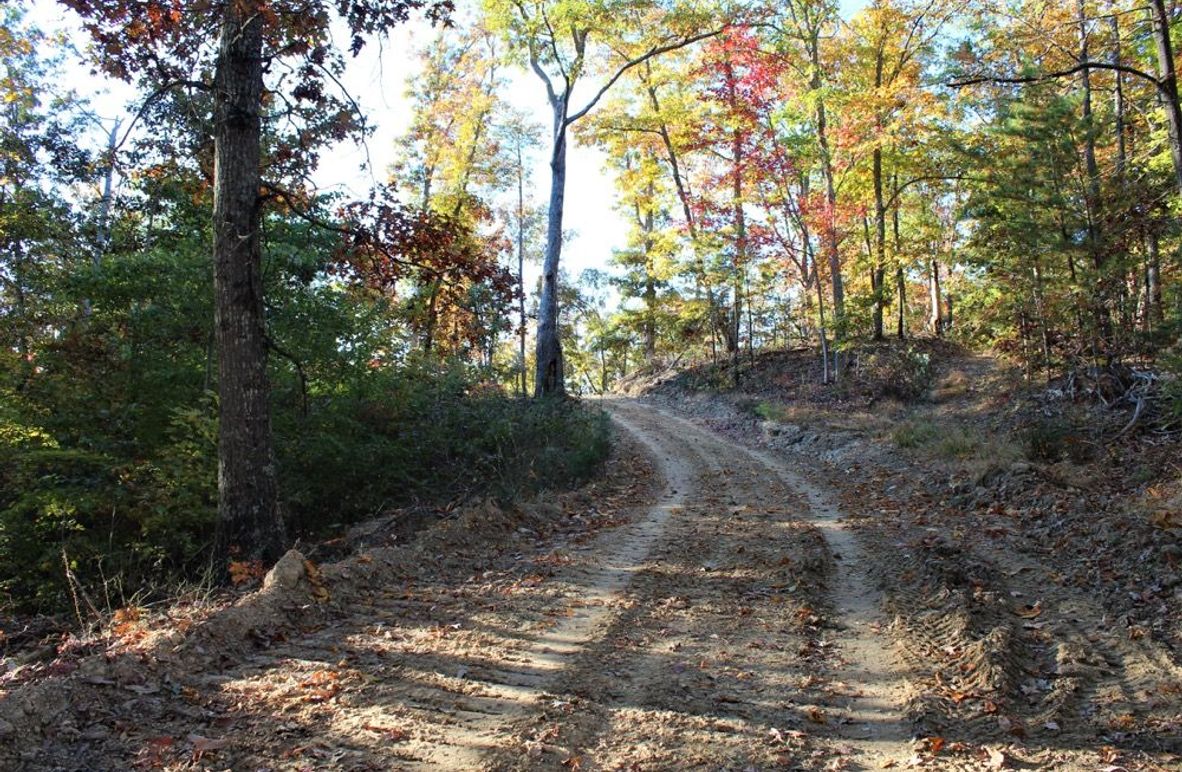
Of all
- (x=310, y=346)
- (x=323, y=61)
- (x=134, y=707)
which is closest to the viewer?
(x=134, y=707)

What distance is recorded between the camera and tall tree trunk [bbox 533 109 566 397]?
1712 cm

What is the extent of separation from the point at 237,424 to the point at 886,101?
1873cm

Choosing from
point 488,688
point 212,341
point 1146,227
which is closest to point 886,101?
point 1146,227

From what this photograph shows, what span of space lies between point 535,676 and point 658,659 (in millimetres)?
836

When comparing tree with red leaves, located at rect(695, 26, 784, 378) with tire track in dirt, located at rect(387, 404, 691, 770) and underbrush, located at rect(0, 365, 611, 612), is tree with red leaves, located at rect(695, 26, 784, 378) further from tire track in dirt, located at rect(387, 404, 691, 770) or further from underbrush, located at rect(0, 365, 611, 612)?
tire track in dirt, located at rect(387, 404, 691, 770)

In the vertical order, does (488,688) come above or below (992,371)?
below

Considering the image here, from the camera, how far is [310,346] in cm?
1045

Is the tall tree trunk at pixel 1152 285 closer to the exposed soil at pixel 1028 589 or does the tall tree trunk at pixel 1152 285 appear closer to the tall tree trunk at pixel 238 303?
the exposed soil at pixel 1028 589

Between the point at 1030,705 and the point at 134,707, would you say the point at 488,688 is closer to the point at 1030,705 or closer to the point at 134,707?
the point at 134,707

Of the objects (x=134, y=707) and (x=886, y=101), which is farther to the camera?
(x=886, y=101)

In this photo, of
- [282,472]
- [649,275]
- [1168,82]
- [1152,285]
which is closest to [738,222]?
[649,275]

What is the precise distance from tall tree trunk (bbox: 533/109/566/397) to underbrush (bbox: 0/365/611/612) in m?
1.90

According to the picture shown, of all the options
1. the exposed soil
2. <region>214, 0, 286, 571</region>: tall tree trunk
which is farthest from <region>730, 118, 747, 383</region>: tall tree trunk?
<region>214, 0, 286, 571</region>: tall tree trunk

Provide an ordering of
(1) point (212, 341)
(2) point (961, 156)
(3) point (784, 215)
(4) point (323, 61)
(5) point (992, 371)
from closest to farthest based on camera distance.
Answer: (4) point (323, 61) → (1) point (212, 341) → (2) point (961, 156) → (5) point (992, 371) → (3) point (784, 215)
